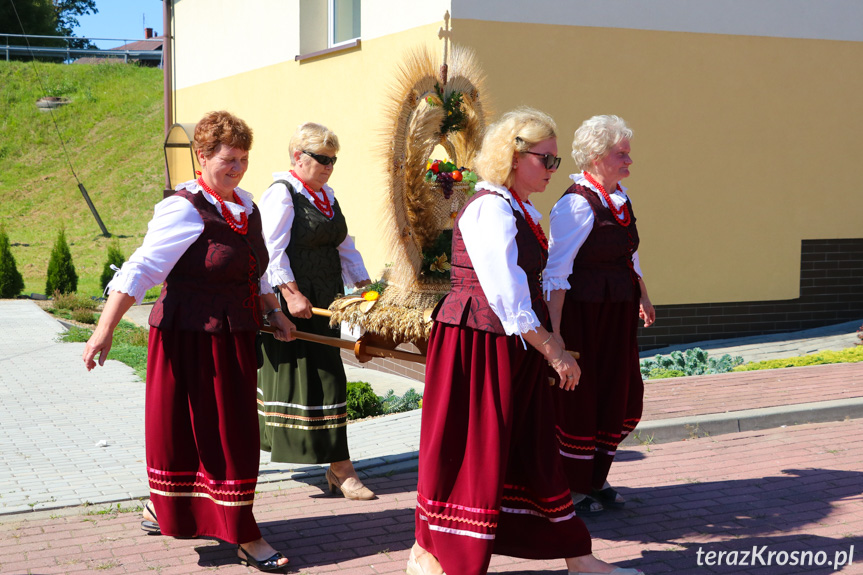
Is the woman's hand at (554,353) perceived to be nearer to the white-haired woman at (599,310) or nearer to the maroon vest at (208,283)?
the white-haired woman at (599,310)

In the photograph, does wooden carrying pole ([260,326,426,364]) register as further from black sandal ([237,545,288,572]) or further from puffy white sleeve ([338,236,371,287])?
black sandal ([237,545,288,572])

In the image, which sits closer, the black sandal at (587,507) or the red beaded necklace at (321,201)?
the black sandal at (587,507)

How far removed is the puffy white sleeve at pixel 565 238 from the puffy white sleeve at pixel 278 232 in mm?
1439

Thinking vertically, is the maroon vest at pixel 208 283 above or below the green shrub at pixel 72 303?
above

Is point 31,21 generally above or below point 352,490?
above

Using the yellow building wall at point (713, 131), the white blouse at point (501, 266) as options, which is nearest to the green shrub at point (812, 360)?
the yellow building wall at point (713, 131)

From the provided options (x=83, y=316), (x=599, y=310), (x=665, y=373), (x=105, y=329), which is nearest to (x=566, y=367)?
(x=599, y=310)

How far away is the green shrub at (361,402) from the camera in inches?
297

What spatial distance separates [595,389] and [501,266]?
1509mm

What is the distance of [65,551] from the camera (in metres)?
4.36

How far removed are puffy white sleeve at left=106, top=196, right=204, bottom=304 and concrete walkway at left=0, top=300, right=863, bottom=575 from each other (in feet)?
4.32

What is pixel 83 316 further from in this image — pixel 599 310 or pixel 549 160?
pixel 549 160

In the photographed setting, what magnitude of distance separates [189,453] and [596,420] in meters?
2.10

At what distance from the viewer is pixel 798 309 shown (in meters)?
10.9
